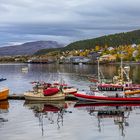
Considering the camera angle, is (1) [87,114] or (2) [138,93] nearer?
(1) [87,114]

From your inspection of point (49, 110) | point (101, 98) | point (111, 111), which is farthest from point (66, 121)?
point (101, 98)

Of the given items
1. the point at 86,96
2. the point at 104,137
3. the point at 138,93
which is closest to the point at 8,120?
the point at 104,137

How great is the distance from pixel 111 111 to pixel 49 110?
23.4 ft

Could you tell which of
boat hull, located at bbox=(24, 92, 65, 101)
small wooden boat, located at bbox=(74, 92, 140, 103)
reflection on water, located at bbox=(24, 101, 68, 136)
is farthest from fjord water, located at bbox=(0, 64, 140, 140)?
small wooden boat, located at bbox=(74, 92, 140, 103)

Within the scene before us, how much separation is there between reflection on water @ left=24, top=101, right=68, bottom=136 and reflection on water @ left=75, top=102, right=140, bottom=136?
98.9 inches

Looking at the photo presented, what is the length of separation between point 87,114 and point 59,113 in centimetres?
319

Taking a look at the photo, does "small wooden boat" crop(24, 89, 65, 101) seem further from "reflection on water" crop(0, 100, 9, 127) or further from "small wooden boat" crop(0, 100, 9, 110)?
"reflection on water" crop(0, 100, 9, 127)

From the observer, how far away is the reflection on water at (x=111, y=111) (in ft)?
133

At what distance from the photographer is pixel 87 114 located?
46438 mm

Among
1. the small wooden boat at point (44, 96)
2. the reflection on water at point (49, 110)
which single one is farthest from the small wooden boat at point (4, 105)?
the small wooden boat at point (44, 96)

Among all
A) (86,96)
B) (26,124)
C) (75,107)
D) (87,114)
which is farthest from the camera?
(86,96)

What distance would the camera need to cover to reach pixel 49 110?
49.7 m

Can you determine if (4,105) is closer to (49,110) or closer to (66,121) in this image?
(49,110)

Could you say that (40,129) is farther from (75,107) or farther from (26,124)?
(75,107)
